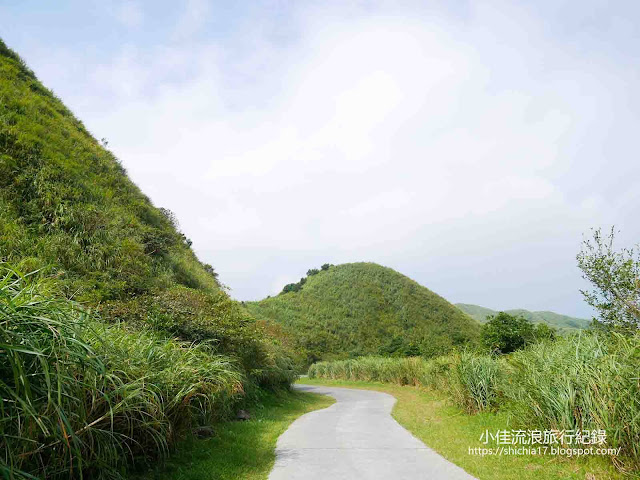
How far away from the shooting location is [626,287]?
32.3ft

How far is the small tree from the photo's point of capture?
60.7ft

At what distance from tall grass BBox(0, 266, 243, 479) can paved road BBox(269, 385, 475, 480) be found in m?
2.15

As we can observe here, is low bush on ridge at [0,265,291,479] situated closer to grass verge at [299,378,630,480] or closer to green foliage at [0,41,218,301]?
grass verge at [299,378,630,480]

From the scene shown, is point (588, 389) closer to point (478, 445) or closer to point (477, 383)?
point (478, 445)

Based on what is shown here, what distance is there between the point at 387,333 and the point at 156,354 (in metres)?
50.4

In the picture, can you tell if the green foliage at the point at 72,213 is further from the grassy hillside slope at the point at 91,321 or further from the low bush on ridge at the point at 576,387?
the low bush on ridge at the point at 576,387

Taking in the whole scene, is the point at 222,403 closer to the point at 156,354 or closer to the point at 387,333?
the point at 156,354

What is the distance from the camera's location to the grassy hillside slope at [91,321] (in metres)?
3.79

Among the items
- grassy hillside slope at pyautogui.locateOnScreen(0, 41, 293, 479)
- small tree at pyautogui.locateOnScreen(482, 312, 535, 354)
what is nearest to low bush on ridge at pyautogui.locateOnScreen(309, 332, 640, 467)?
grassy hillside slope at pyautogui.locateOnScreen(0, 41, 293, 479)

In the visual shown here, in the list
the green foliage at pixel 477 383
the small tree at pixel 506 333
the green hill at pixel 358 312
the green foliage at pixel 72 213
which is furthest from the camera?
the green hill at pixel 358 312

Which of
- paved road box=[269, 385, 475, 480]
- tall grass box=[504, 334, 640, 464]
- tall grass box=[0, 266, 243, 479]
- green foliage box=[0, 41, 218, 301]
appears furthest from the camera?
green foliage box=[0, 41, 218, 301]

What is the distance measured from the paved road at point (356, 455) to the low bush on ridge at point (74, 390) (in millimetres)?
2110

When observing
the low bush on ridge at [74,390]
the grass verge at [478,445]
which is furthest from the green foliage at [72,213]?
the grass verge at [478,445]

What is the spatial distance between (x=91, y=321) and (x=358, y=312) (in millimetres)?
55321
